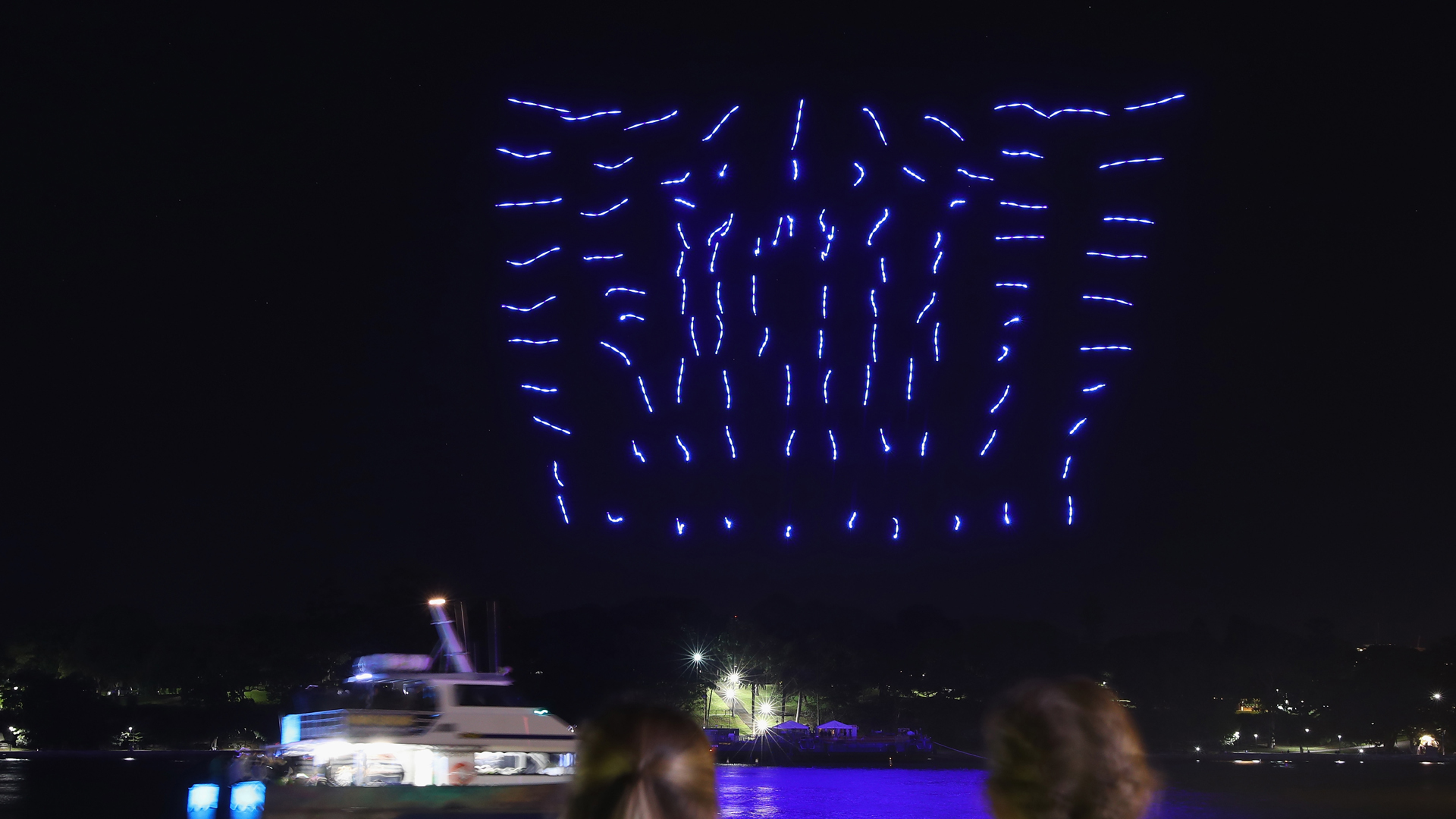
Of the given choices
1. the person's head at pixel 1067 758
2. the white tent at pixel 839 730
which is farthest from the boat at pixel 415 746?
the white tent at pixel 839 730

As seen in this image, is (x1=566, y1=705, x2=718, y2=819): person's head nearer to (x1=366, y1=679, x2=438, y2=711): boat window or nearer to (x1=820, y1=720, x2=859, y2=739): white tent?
(x1=366, y1=679, x2=438, y2=711): boat window

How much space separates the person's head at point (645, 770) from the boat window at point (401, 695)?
17692 mm

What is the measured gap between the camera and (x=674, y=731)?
2104mm

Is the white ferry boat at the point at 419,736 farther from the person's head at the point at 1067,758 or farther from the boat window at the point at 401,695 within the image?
the person's head at the point at 1067,758

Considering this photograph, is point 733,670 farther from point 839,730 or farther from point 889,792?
point 889,792

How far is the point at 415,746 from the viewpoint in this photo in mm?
18422

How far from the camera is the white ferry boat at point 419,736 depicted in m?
18.0

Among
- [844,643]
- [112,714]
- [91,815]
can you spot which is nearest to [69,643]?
[112,714]

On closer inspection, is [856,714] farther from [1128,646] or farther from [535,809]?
[535,809]

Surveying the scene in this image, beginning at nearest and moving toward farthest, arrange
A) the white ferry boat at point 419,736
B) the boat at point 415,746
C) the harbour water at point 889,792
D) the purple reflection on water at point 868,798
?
the boat at point 415,746, the white ferry boat at point 419,736, the purple reflection on water at point 868,798, the harbour water at point 889,792

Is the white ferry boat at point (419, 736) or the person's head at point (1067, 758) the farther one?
the white ferry boat at point (419, 736)

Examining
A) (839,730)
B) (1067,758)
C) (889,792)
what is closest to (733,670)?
(839,730)

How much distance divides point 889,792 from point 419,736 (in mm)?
14819

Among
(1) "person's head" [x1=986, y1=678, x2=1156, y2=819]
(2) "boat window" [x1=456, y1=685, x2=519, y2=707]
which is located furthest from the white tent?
(1) "person's head" [x1=986, y1=678, x2=1156, y2=819]
